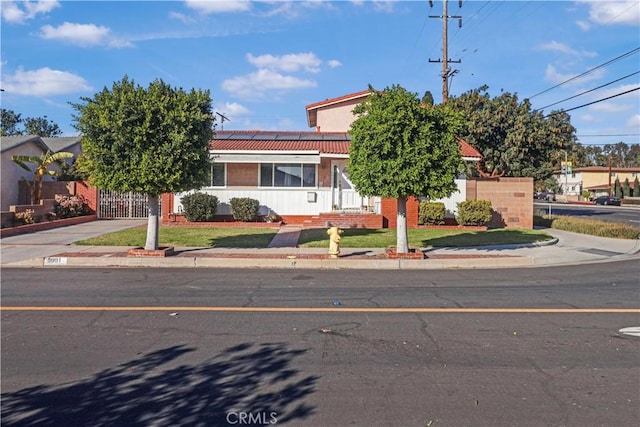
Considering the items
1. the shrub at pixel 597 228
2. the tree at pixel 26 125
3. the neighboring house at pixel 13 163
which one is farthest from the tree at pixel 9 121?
the shrub at pixel 597 228

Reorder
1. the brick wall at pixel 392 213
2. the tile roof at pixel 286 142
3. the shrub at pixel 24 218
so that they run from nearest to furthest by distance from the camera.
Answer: the shrub at pixel 24 218 → the brick wall at pixel 392 213 → the tile roof at pixel 286 142

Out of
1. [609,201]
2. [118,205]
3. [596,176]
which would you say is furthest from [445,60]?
[596,176]

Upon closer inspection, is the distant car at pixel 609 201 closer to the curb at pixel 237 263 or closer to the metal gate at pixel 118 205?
the metal gate at pixel 118 205

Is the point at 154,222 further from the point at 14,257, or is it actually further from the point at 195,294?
the point at 195,294

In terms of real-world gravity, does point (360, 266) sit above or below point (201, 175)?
below

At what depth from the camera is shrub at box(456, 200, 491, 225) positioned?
20.8 m

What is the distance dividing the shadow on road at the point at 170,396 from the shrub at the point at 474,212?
55.2 ft

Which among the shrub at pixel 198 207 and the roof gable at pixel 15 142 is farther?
the roof gable at pixel 15 142

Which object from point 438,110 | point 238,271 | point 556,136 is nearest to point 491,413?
point 238,271

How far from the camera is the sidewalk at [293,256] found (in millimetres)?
12227

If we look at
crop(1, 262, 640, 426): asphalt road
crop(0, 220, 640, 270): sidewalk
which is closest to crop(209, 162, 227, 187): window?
crop(0, 220, 640, 270): sidewalk

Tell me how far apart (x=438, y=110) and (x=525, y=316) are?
21.5 ft

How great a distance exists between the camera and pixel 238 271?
11406mm

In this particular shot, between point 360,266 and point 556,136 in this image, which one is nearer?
point 360,266
